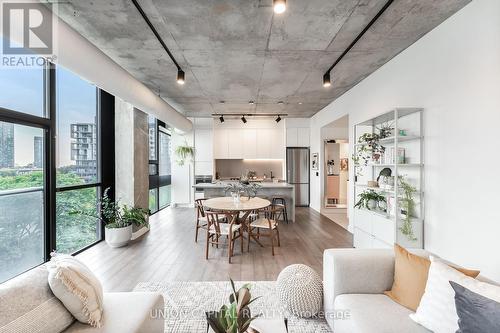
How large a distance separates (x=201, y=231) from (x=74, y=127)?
3027mm

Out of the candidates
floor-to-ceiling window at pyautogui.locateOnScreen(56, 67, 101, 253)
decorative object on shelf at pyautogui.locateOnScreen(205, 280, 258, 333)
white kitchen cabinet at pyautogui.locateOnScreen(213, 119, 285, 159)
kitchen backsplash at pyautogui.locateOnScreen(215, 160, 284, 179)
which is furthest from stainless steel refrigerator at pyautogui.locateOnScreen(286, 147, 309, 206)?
decorative object on shelf at pyautogui.locateOnScreen(205, 280, 258, 333)

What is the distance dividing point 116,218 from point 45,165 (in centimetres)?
142

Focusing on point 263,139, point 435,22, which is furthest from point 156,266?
point 263,139

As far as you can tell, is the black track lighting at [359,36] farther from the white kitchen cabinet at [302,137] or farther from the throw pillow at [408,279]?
the white kitchen cabinet at [302,137]

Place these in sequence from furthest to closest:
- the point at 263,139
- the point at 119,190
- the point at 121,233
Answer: the point at 263,139 < the point at 119,190 < the point at 121,233

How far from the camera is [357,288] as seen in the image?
5.82 ft

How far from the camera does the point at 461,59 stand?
2.29m

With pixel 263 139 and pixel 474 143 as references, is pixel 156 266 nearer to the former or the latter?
pixel 474 143

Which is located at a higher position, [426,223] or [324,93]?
[324,93]

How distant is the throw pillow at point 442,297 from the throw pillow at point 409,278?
0.33 feet

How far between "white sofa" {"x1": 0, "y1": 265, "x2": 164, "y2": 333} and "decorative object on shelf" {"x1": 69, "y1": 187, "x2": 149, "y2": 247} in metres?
2.53

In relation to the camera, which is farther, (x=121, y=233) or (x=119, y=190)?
(x=119, y=190)

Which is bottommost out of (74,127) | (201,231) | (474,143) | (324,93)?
(201,231)

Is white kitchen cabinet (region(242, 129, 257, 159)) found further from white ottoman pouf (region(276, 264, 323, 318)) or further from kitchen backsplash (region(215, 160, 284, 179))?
white ottoman pouf (region(276, 264, 323, 318))
